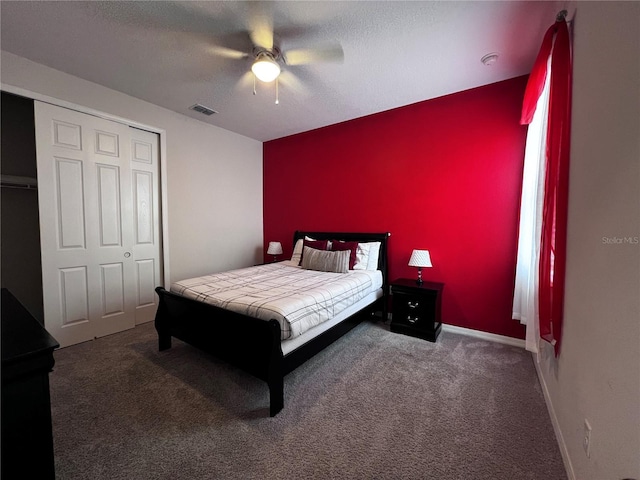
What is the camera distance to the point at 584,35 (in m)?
1.41

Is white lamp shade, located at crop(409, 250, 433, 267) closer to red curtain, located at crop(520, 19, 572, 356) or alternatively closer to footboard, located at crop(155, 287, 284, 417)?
red curtain, located at crop(520, 19, 572, 356)

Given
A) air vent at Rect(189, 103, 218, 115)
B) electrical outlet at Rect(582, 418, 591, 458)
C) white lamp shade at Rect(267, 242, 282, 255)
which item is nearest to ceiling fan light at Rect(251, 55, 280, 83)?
air vent at Rect(189, 103, 218, 115)

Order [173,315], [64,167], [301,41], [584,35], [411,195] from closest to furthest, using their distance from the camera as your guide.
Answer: [584,35] → [301,41] → [173,315] → [64,167] → [411,195]

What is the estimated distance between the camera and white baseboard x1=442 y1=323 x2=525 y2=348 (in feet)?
8.86

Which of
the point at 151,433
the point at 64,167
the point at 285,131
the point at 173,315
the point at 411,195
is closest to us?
the point at 151,433

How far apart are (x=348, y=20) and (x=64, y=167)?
3051 mm

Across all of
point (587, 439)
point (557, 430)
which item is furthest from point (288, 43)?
point (557, 430)

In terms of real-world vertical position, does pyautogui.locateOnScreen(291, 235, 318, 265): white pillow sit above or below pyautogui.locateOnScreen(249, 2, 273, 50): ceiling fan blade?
below

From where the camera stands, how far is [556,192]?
61.5 inches

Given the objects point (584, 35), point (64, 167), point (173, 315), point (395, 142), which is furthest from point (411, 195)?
point (64, 167)

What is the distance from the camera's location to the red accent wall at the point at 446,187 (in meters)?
2.75

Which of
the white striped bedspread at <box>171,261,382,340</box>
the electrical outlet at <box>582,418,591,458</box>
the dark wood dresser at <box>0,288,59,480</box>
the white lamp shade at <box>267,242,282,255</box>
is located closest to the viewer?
the dark wood dresser at <box>0,288,59,480</box>

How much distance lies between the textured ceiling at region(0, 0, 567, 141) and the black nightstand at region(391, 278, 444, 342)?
221 cm

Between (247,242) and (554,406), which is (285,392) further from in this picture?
(247,242)
